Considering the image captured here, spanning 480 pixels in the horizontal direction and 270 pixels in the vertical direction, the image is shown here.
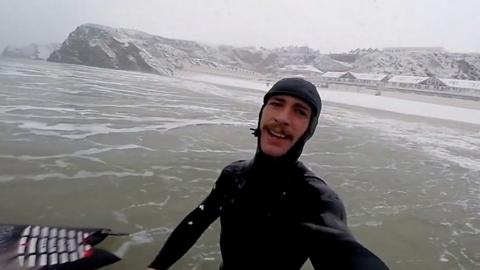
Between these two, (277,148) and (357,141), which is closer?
(277,148)

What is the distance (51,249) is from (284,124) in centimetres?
305

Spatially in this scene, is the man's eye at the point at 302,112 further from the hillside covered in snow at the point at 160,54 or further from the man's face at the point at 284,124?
the hillside covered in snow at the point at 160,54

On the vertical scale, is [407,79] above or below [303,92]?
below

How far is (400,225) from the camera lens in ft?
18.7

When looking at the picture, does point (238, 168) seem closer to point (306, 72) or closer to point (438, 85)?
point (438, 85)

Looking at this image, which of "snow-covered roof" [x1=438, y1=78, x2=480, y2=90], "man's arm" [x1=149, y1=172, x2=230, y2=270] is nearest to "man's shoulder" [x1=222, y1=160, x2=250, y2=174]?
"man's arm" [x1=149, y1=172, x2=230, y2=270]

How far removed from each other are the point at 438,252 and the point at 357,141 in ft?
29.7

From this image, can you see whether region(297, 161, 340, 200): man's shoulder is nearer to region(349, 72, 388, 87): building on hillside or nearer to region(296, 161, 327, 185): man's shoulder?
region(296, 161, 327, 185): man's shoulder

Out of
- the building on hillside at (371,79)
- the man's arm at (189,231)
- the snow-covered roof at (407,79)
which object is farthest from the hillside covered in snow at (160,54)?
the man's arm at (189,231)

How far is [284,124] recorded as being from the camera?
1.84m

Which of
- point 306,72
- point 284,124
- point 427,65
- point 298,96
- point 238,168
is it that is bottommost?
point 306,72

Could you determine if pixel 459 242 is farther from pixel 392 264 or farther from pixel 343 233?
pixel 343 233

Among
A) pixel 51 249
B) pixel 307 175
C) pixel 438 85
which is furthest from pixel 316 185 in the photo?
pixel 438 85

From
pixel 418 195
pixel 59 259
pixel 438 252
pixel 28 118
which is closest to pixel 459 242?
pixel 438 252
